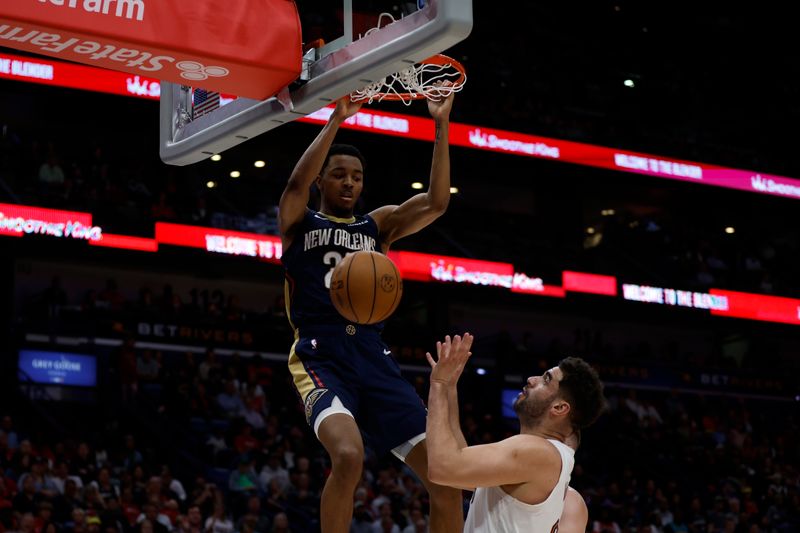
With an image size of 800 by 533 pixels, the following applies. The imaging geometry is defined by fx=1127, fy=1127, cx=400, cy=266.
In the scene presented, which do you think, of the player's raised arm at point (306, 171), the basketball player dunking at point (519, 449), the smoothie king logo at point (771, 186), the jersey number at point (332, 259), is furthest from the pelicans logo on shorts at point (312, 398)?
the smoothie king logo at point (771, 186)

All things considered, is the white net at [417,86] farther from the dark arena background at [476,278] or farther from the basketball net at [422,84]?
the dark arena background at [476,278]

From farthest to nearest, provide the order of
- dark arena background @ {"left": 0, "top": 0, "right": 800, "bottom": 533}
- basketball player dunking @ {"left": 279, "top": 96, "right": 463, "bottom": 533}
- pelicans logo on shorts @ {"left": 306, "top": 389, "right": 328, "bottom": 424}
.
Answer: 1. dark arena background @ {"left": 0, "top": 0, "right": 800, "bottom": 533}
2. pelicans logo on shorts @ {"left": 306, "top": 389, "right": 328, "bottom": 424}
3. basketball player dunking @ {"left": 279, "top": 96, "right": 463, "bottom": 533}

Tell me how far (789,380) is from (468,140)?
10625 mm

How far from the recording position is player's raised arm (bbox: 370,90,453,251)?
18.7 feet

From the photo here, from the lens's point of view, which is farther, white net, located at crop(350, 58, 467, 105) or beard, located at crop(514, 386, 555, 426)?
white net, located at crop(350, 58, 467, 105)

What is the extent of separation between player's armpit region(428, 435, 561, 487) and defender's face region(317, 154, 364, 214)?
1.73 m

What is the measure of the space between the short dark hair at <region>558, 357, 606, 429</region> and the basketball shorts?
91 cm

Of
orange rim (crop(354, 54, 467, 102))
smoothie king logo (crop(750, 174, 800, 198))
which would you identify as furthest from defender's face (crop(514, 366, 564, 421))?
smoothie king logo (crop(750, 174, 800, 198))

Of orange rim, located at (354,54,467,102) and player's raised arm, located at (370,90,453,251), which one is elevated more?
orange rim, located at (354,54,467,102)

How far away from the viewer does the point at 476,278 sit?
21.6 metres

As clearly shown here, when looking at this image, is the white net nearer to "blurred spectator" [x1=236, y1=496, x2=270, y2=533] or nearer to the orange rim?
the orange rim

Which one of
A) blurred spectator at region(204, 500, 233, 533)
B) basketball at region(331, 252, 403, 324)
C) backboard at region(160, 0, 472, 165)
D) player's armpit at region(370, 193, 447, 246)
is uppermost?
backboard at region(160, 0, 472, 165)

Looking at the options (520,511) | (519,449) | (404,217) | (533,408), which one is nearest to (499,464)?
(519,449)

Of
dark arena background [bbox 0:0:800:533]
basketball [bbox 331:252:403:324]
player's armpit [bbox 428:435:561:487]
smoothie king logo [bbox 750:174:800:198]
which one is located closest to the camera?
player's armpit [bbox 428:435:561:487]
